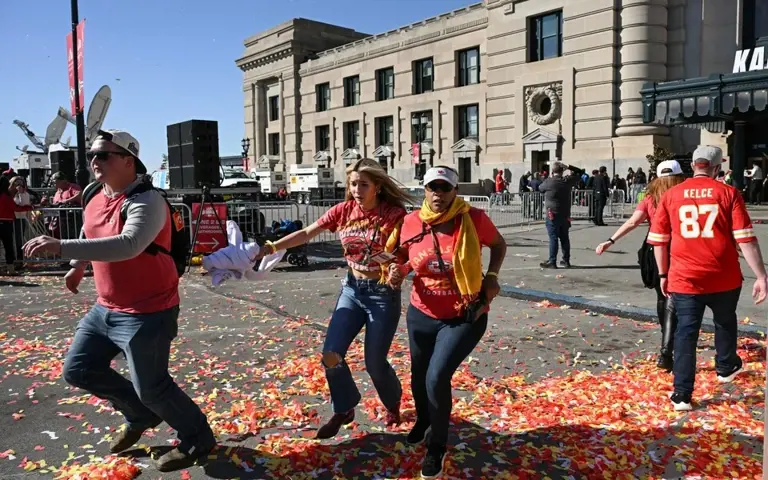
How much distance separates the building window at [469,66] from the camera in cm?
4003

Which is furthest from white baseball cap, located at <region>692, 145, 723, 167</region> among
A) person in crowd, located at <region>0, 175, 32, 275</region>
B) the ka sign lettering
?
the ka sign lettering

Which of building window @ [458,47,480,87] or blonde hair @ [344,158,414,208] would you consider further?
building window @ [458,47,480,87]

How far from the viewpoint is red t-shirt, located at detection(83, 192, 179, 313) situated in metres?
3.57

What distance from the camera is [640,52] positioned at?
101 feet

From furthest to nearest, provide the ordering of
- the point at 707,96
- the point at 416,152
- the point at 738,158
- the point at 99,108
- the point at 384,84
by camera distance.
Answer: the point at 384,84 < the point at 416,152 < the point at 738,158 < the point at 99,108 < the point at 707,96

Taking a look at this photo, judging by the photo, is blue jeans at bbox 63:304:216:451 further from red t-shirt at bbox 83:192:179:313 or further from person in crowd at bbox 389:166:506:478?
person in crowd at bbox 389:166:506:478

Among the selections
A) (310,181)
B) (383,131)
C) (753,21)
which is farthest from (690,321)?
(383,131)

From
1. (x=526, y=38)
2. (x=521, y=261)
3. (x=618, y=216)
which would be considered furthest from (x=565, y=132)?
(x=521, y=261)

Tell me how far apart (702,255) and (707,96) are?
13349 millimetres

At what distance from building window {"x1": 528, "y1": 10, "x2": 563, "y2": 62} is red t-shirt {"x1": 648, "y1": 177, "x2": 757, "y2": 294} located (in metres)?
32.0

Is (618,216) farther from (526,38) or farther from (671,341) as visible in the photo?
(671,341)

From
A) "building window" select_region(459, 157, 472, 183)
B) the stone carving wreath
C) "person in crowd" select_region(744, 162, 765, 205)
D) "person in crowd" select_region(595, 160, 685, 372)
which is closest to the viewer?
"person in crowd" select_region(595, 160, 685, 372)

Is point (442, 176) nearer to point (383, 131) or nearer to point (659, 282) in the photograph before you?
point (659, 282)

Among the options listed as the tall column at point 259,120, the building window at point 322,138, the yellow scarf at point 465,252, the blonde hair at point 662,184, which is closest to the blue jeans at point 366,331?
the yellow scarf at point 465,252
